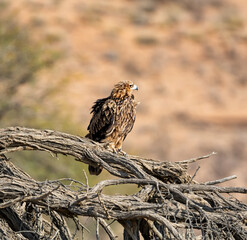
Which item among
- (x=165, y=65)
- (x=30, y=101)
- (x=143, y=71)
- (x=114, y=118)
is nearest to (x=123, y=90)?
(x=114, y=118)

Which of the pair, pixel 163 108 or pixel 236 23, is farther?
pixel 236 23

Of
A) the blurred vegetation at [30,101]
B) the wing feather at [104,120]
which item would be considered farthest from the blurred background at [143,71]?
the wing feather at [104,120]

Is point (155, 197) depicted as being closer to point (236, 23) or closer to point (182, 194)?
point (182, 194)

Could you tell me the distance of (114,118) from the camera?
702cm

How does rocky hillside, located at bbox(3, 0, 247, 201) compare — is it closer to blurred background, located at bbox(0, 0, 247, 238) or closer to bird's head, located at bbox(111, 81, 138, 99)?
blurred background, located at bbox(0, 0, 247, 238)

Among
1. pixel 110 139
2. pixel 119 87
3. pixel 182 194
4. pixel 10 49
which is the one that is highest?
pixel 10 49

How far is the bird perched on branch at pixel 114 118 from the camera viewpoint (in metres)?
7.01

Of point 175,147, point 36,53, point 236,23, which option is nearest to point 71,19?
point 236,23

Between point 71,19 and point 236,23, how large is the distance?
9.67 m

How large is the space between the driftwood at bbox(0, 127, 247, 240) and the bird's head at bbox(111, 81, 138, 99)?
2065 mm

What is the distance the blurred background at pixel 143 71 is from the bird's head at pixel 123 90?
20.3 ft

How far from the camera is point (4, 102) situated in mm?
13117

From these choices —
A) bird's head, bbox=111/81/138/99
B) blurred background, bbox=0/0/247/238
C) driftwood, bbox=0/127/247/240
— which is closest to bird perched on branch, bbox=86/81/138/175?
bird's head, bbox=111/81/138/99

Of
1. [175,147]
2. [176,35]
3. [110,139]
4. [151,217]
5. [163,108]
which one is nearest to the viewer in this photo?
[151,217]
